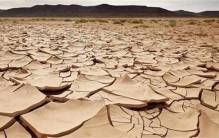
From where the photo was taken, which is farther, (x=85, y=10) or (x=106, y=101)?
(x=85, y=10)

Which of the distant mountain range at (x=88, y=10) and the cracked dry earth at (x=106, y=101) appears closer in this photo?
the cracked dry earth at (x=106, y=101)

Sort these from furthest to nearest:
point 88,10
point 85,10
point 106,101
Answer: point 85,10 < point 88,10 < point 106,101

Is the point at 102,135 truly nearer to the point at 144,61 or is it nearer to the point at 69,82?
the point at 69,82

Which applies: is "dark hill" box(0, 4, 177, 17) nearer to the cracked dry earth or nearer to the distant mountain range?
the distant mountain range

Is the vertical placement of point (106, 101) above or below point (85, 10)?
below

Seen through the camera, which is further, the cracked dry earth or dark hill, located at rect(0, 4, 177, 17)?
dark hill, located at rect(0, 4, 177, 17)

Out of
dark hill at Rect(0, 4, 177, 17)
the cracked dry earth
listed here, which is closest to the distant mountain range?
dark hill at Rect(0, 4, 177, 17)

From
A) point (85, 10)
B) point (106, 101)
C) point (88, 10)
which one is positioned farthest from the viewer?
point (85, 10)

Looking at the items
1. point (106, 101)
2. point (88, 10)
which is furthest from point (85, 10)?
point (106, 101)

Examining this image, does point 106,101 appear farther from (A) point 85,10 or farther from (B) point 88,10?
(A) point 85,10

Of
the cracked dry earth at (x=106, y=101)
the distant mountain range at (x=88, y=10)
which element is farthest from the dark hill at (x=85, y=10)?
the cracked dry earth at (x=106, y=101)

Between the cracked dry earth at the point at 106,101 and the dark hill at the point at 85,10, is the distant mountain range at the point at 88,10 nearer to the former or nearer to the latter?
the dark hill at the point at 85,10

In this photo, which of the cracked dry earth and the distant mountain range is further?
the distant mountain range

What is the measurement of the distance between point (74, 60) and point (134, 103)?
1340 millimetres
